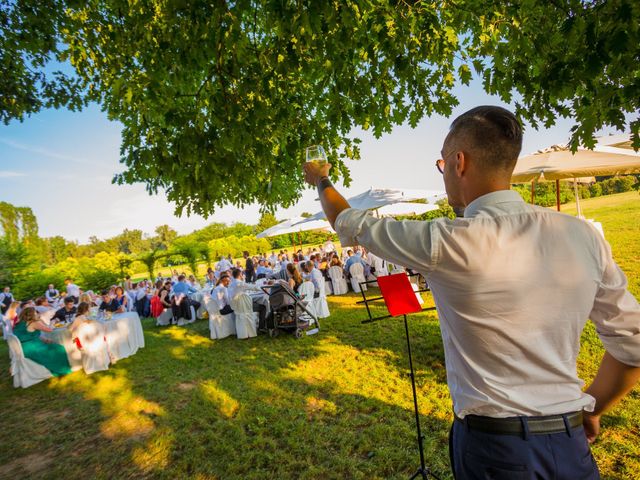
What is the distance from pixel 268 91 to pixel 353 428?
13.4ft

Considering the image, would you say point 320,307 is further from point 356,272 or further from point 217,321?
point 356,272

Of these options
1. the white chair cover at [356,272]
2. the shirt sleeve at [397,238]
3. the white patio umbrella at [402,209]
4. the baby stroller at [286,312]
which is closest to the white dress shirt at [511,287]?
the shirt sleeve at [397,238]

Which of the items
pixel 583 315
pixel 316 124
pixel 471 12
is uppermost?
pixel 471 12

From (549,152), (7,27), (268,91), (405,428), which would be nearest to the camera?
(268,91)

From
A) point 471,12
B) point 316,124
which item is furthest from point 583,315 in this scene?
point 471,12

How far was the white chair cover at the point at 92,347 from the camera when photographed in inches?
310

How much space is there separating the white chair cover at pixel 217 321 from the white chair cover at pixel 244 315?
578 mm

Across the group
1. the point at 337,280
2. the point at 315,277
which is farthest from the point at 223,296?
the point at 337,280

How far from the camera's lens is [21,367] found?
7566mm

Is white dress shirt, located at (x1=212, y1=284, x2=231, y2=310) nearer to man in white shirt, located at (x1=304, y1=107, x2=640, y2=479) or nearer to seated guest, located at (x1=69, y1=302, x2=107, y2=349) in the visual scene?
seated guest, located at (x1=69, y1=302, x2=107, y2=349)

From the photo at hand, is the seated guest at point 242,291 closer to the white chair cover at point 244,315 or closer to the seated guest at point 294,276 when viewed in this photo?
the white chair cover at point 244,315

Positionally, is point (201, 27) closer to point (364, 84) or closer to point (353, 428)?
point (364, 84)

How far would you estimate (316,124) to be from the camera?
11.9 ft

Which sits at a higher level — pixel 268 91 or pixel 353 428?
pixel 268 91
